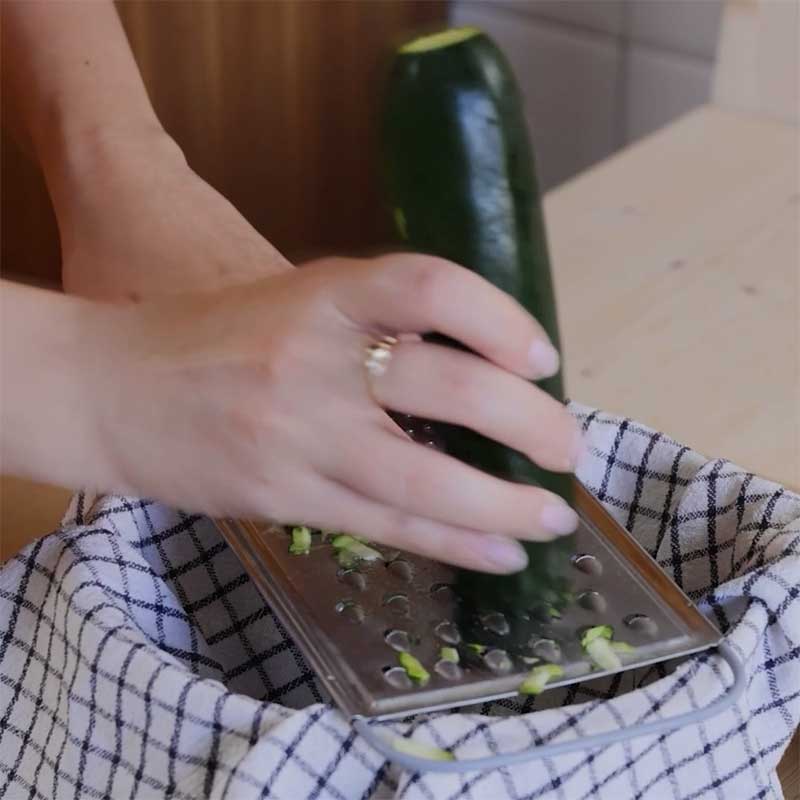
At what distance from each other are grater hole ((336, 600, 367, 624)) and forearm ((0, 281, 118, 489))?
0.10m

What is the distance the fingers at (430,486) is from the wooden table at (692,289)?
0.85 feet

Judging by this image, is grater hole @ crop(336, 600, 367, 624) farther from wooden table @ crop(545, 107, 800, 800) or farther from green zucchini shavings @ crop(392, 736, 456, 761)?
wooden table @ crop(545, 107, 800, 800)

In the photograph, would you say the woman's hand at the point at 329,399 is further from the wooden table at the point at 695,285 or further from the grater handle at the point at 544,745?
the wooden table at the point at 695,285

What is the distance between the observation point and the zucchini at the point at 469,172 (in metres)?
0.40

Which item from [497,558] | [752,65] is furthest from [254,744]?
[752,65]

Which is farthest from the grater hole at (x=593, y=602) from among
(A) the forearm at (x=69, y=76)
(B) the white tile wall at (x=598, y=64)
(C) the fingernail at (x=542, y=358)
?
(B) the white tile wall at (x=598, y=64)

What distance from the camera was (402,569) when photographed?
49cm

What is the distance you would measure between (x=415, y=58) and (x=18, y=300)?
15 centimetres

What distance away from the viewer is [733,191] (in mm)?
1105

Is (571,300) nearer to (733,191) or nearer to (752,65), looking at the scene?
(733,191)

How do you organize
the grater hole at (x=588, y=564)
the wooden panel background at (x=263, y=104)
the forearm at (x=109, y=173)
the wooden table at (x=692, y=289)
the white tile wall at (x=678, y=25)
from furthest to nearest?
the wooden panel background at (x=263, y=104)
the white tile wall at (x=678, y=25)
the wooden table at (x=692, y=289)
the forearm at (x=109, y=173)
the grater hole at (x=588, y=564)

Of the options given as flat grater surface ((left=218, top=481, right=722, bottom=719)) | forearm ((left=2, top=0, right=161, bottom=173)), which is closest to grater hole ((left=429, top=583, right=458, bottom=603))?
flat grater surface ((left=218, top=481, right=722, bottom=719))

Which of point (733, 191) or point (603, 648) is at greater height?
point (603, 648)

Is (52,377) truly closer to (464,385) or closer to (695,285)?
(464,385)
